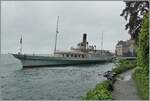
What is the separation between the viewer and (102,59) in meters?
101

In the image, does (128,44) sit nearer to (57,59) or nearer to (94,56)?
(94,56)

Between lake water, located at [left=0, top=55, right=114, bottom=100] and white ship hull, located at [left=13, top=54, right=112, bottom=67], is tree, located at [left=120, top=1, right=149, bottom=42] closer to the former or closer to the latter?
lake water, located at [left=0, top=55, right=114, bottom=100]

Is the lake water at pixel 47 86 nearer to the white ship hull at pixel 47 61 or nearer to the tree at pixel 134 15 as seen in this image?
the tree at pixel 134 15

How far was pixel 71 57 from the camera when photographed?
8869 centimetres

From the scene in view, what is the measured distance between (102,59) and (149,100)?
8511 centimetres

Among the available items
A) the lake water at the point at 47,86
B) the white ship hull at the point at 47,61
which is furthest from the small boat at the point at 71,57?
the lake water at the point at 47,86

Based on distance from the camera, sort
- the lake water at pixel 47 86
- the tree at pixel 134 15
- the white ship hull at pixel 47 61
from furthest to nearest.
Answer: the white ship hull at pixel 47 61, the tree at pixel 134 15, the lake water at pixel 47 86

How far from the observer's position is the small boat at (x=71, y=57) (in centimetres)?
7825

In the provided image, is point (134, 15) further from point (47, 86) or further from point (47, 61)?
point (47, 61)

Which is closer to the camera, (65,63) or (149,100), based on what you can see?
(149,100)

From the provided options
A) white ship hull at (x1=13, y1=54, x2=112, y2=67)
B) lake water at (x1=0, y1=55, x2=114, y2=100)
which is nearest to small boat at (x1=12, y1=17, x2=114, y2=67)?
white ship hull at (x1=13, y1=54, x2=112, y2=67)

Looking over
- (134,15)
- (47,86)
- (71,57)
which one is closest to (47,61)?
(71,57)

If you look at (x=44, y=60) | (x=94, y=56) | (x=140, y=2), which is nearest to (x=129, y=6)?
(x=140, y=2)

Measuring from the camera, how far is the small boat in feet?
257
